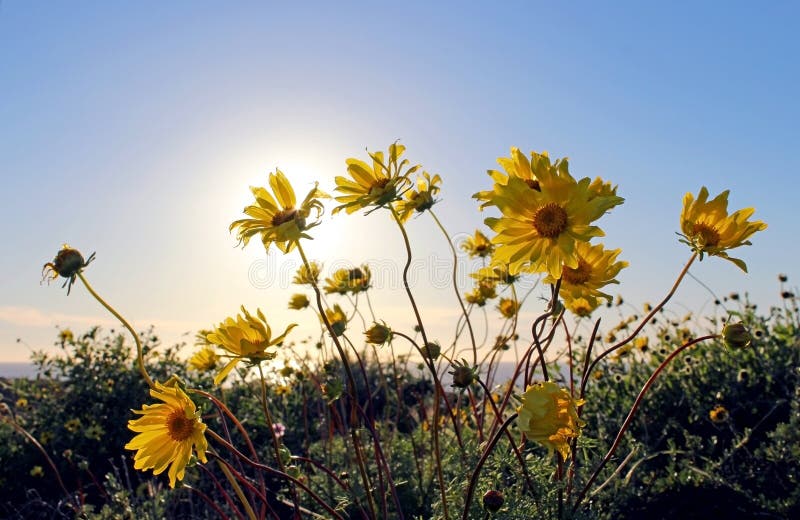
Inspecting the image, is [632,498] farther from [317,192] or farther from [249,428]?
[249,428]

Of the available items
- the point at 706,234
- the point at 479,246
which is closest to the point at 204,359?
the point at 479,246

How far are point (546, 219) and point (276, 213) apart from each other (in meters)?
0.72

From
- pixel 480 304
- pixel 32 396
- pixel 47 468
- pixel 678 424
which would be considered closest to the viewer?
pixel 480 304

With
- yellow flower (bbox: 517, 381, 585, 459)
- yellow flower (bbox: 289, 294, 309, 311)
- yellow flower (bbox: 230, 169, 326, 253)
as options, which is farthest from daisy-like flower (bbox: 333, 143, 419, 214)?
yellow flower (bbox: 289, 294, 309, 311)

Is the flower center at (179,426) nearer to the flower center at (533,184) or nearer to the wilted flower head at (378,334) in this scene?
the wilted flower head at (378,334)

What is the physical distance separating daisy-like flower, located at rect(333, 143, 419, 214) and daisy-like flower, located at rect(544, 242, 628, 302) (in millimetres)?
491

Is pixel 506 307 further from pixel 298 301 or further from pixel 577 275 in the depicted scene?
pixel 577 275

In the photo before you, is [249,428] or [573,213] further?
[249,428]

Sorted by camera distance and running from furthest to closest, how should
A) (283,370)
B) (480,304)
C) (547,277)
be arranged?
(283,370), (480,304), (547,277)

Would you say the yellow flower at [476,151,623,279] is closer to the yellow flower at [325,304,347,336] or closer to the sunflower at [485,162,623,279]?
the sunflower at [485,162,623,279]

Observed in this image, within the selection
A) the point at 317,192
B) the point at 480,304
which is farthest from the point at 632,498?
the point at 317,192

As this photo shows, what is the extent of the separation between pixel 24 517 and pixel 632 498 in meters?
3.66

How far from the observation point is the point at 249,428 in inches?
180

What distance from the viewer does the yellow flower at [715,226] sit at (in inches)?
60.3
